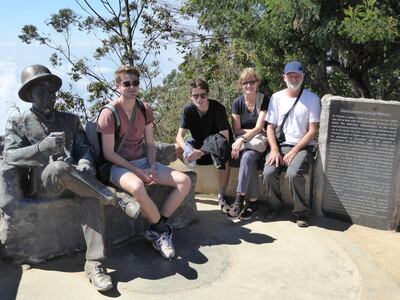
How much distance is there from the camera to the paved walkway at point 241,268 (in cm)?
353

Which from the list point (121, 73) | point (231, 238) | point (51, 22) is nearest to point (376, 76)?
point (231, 238)

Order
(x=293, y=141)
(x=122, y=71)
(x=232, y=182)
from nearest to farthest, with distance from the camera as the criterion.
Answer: (x=122, y=71) → (x=293, y=141) → (x=232, y=182)

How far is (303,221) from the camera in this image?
16.2ft

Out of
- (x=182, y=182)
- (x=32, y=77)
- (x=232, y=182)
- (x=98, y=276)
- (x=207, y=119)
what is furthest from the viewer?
(x=232, y=182)

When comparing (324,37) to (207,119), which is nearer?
(207,119)

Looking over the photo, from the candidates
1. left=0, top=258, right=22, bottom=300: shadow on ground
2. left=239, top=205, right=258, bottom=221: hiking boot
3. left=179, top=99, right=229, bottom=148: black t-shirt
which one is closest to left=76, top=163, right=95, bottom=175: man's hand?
left=0, top=258, right=22, bottom=300: shadow on ground

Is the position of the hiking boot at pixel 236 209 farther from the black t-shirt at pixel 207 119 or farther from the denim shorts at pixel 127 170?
the denim shorts at pixel 127 170

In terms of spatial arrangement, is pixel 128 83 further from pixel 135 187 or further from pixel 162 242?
pixel 162 242

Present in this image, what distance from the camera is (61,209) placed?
13.0 ft

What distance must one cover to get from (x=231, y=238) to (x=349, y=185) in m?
1.45

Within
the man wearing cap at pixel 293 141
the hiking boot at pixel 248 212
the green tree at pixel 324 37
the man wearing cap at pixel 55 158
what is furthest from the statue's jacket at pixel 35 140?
the green tree at pixel 324 37

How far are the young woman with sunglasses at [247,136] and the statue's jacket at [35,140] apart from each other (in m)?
1.74

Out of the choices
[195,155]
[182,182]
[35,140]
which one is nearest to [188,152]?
[195,155]

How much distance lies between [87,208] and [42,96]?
0.99 meters
